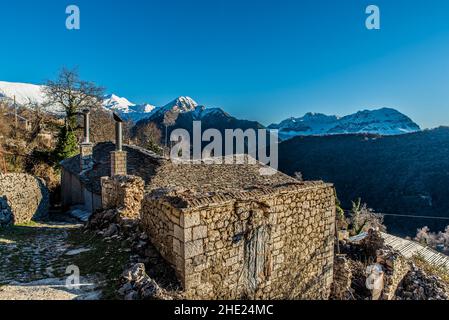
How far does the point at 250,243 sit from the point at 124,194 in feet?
13.5

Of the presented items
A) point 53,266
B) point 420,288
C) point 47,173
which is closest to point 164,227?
point 53,266

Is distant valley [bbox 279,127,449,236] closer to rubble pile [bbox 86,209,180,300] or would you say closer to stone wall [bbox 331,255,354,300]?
stone wall [bbox 331,255,354,300]

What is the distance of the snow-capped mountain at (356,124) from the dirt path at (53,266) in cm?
8722

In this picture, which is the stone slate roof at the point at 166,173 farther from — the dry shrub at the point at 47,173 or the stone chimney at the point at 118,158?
the dry shrub at the point at 47,173

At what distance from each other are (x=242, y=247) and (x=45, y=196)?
1017 cm

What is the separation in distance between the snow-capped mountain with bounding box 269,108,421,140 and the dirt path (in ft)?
286

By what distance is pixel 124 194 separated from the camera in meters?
7.50

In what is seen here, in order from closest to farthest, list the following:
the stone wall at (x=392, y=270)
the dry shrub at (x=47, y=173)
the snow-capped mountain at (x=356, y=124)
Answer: the stone wall at (x=392, y=270) < the dry shrub at (x=47, y=173) < the snow-capped mountain at (x=356, y=124)

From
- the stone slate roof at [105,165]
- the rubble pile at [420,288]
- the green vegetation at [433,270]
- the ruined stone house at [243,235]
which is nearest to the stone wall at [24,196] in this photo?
the stone slate roof at [105,165]

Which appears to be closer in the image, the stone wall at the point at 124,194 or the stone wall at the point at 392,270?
the stone wall at the point at 124,194

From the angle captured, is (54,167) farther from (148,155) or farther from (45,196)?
(45,196)

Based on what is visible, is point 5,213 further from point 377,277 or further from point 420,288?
point 420,288

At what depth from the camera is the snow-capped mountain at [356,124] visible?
9402 cm
